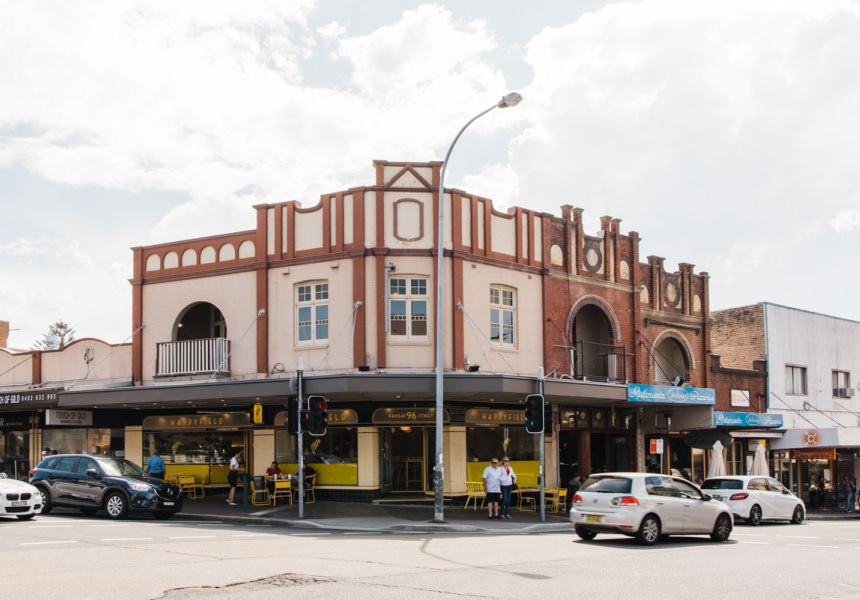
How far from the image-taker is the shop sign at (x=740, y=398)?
34875 mm

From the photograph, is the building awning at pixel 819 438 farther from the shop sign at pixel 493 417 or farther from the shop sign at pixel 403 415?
the shop sign at pixel 403 415

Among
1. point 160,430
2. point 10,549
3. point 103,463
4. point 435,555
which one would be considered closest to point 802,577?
point 435,555

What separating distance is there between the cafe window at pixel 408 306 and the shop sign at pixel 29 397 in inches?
429

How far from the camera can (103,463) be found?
21016mm

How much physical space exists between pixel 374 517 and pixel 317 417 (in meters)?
3.02

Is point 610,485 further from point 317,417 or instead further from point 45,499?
point 45,499

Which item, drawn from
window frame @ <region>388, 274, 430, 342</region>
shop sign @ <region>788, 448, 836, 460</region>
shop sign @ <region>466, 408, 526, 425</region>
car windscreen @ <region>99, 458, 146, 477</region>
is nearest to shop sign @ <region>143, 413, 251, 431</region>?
car windscreen @ <region>99, 458, 146, 477</region>

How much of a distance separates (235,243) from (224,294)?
151 centimetres

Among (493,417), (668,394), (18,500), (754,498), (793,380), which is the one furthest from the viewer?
(793,380)

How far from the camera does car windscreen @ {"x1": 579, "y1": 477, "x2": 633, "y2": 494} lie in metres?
16.5

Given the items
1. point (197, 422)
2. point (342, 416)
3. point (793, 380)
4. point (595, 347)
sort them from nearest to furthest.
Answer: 1. point (342, 416)
2. point (197, 422)
3. point (595, 347)
4. point (793, 380)

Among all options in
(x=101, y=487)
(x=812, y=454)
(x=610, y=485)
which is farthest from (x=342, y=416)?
(x=812, y=454)

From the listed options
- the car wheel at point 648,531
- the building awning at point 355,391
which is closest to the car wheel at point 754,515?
the building awning at point 355,391

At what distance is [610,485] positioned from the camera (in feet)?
54.7
